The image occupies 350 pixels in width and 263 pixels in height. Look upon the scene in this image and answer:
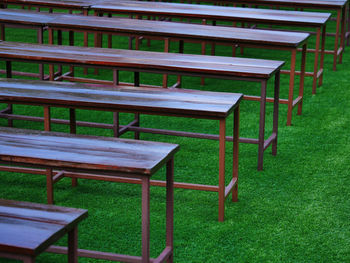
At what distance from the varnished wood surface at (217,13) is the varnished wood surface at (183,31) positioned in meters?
0.38

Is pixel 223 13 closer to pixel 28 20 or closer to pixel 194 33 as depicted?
pixel 194 33

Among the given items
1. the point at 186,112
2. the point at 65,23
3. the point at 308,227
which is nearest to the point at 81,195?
the point at 186,112

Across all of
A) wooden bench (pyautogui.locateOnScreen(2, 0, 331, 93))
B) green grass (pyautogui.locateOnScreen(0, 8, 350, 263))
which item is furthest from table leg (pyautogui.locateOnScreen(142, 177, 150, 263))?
wooden bench (pyautogui.locateOnScreen(2, 0, 331, 93))

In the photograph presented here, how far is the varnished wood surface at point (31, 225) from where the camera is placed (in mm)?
2082

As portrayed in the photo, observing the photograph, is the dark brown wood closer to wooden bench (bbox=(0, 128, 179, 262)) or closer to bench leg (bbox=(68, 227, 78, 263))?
wooden bench (bbox=(0, 128, 179, 262))

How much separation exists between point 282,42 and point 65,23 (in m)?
1.65

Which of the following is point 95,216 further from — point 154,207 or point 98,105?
point 98,105

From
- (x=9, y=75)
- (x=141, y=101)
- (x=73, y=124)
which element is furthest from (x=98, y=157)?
(x=9, y=75)

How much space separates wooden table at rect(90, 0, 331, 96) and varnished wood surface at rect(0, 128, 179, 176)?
276cm

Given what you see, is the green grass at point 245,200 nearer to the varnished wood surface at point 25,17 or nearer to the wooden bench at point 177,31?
the wooden bench at point 177,31

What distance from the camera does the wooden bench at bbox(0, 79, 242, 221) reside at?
3.37 m

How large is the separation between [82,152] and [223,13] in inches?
125

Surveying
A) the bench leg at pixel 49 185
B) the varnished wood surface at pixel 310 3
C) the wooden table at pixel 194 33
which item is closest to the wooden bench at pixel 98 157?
the bench leg at pixel 49 185

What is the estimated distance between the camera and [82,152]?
276 cm
